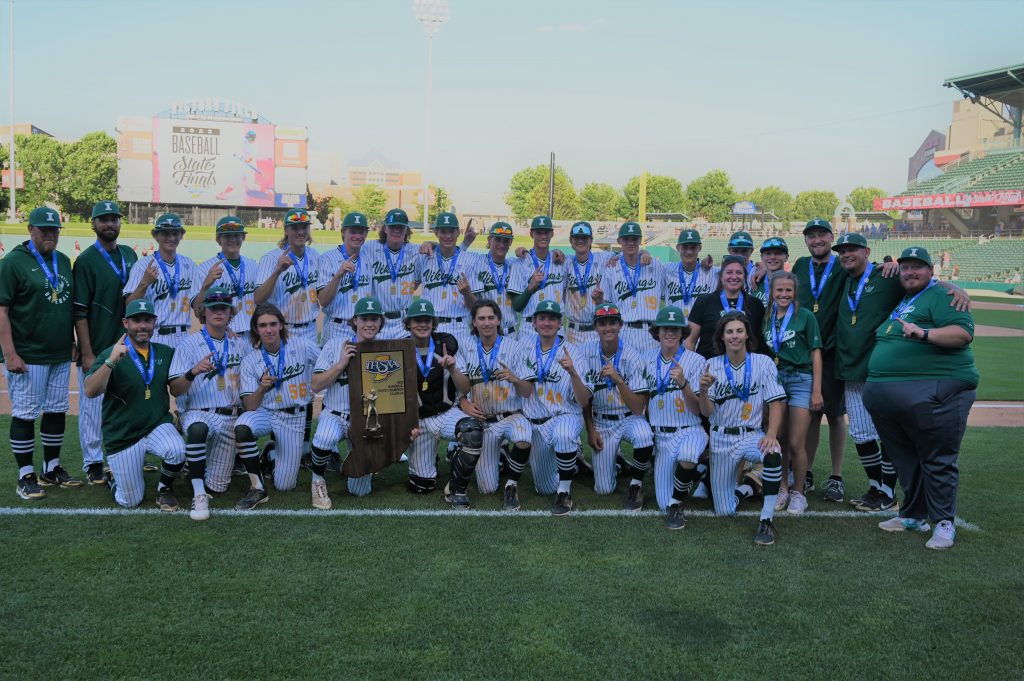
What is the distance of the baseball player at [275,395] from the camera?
6.48m

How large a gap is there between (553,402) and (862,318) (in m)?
2.67

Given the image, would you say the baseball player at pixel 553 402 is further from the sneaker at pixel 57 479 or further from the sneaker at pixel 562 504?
the sneaker at pixel 57 479

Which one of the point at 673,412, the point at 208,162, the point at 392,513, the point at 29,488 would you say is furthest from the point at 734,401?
the point at 208,162

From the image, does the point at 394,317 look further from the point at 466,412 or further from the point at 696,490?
the point at 696,490

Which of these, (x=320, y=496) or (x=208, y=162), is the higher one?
(x=208, y=162)

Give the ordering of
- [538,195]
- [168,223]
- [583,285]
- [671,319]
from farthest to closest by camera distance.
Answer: [538,195] → [583,285] → [168,223] → [671,319]

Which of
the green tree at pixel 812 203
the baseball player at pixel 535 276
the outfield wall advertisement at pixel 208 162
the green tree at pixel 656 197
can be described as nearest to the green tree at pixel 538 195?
the green tree at pixel 656 197

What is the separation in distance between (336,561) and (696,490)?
330 centimetres

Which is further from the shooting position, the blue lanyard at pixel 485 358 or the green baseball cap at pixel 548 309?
the blue lanyard at pixel 485 358

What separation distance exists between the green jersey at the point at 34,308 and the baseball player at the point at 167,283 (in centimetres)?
56

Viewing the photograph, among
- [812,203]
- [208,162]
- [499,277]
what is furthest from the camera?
[812,203]

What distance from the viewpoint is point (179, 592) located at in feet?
15.4

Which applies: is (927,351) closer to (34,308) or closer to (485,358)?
(485,358)

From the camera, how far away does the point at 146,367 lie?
6324 mm
